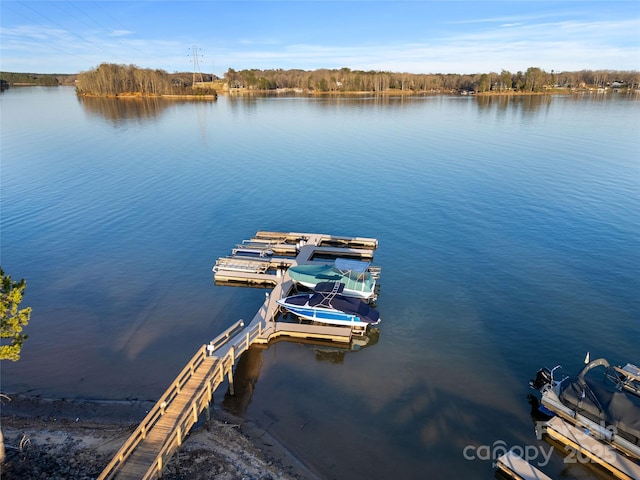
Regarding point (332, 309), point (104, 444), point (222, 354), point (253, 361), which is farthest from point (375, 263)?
point (104, 444)

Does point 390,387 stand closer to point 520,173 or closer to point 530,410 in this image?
point 530,410

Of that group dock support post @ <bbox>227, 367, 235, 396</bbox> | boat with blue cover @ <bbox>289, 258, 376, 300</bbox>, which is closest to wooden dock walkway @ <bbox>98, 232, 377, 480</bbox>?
dock support post @ <bbox>227, 367, 235, 396</bbox>

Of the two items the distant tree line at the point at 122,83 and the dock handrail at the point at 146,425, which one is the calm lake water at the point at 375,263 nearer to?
the dock handrail at the point at 146,425

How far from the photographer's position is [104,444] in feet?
58.2

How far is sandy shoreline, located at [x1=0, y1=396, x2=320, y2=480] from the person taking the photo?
16.3 meters

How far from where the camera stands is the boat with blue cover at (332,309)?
27.0 m

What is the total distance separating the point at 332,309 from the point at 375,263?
10752 mm

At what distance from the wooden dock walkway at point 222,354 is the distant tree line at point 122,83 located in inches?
7183

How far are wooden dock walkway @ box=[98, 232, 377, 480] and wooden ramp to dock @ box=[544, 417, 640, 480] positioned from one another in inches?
477

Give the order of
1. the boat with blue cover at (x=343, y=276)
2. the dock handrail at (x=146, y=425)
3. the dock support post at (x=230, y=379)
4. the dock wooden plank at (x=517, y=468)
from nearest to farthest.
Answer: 1. the dock handrail at (x=146, y=425)
2. the dock wooden plank at (x=517, y=468)
3. the dock support post at (x=230, y=379)
4. the boat with blue cover at (x=343, y=276)

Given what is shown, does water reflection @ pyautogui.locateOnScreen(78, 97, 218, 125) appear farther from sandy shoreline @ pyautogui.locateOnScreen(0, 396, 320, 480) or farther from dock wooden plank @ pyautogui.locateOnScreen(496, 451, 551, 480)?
dock wooden plank @ pyautogui.locateOnScreen(496, 451, 551, 480)

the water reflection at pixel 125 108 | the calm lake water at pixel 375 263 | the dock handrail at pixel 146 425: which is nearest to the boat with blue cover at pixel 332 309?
the calm lake water at pixel 375 263

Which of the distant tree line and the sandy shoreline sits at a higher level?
the distant tree line

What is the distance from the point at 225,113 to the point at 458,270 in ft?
403
